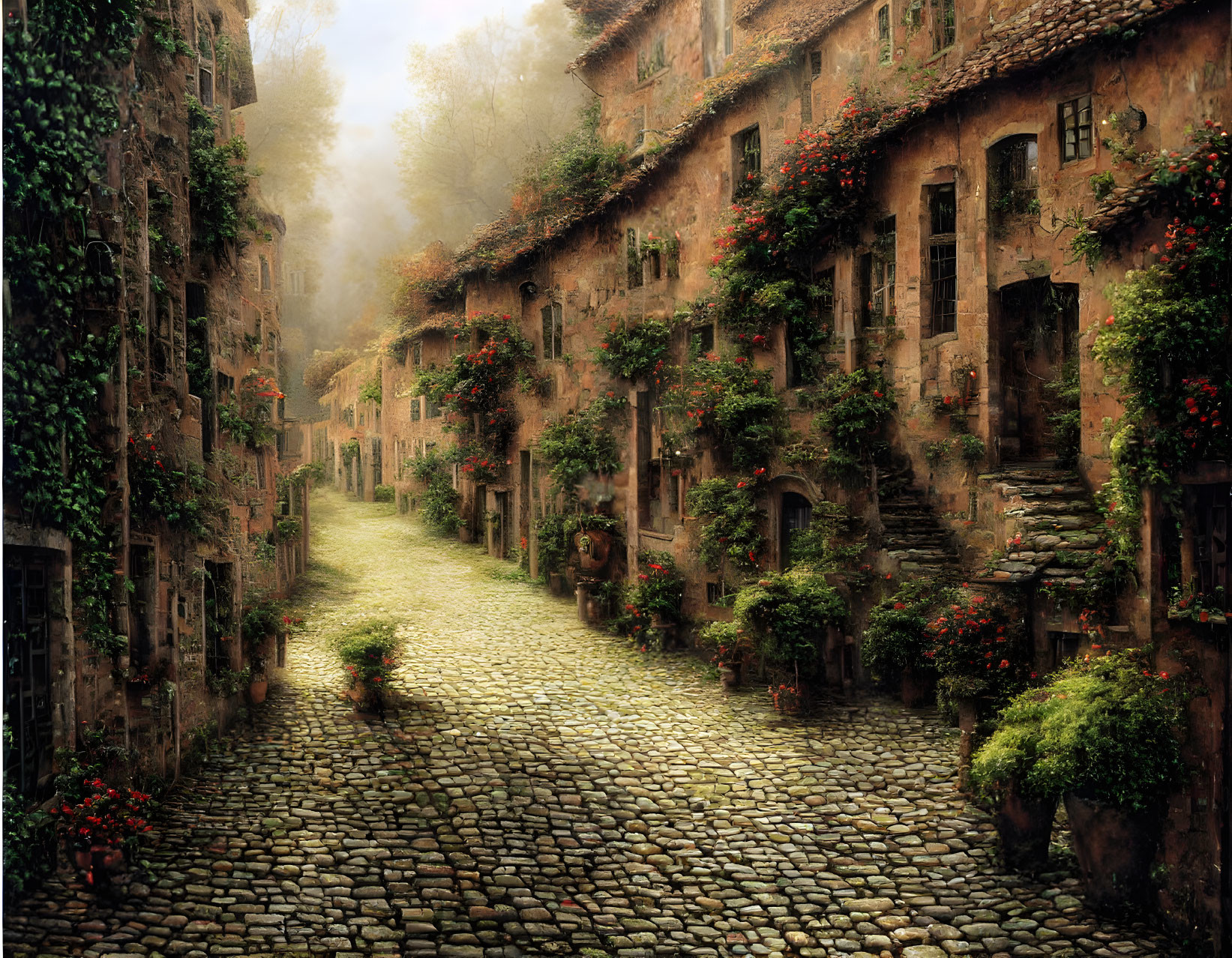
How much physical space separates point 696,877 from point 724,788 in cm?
178

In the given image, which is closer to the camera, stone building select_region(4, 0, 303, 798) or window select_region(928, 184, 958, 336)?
stone building select_region(4, 0, 303, 798)

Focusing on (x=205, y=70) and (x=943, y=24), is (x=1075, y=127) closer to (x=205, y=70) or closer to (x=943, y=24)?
(x=943, y=24)

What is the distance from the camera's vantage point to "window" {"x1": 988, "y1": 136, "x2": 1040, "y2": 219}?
1105 centimetres

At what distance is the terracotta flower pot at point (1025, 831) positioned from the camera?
7.58 meters

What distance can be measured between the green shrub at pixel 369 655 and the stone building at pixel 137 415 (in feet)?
4.20

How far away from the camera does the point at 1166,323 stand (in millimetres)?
7074

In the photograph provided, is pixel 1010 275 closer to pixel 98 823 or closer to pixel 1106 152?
pixel 1106 152

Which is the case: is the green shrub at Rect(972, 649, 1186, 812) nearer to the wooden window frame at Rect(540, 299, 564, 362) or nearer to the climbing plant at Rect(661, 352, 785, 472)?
the climbing plant at Rect(661, 352, 785, 472)

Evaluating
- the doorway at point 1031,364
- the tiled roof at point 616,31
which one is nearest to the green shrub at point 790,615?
the doorway at point 1031,364

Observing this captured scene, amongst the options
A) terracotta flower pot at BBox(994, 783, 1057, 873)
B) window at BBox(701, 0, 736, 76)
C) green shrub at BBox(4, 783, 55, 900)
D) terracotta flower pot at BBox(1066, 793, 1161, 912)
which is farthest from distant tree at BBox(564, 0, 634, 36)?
green shrub at BBox(4, 783, 55, 900)

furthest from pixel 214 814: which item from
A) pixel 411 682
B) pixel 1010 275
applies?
pixel 1010 275

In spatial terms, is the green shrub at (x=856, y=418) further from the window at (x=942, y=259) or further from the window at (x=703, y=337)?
the window at (x=703, y=337)

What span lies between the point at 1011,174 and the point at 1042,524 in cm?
454

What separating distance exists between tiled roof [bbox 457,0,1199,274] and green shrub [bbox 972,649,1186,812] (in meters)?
6.19
